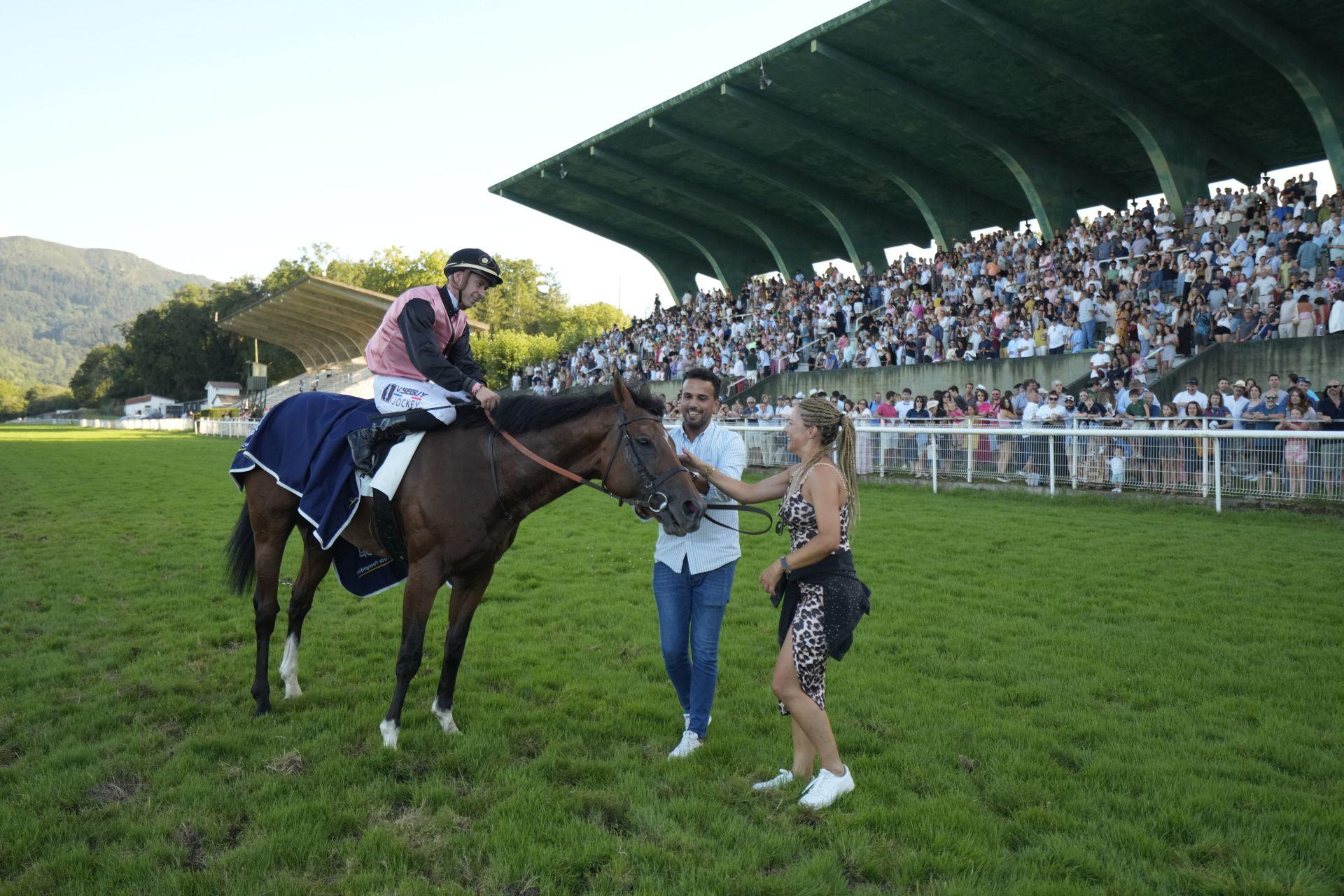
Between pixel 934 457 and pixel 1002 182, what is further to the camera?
pixel 1002 182

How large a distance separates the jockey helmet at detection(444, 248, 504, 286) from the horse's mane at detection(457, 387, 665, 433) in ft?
2.26

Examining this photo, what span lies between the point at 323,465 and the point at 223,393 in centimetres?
6741

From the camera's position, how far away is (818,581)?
3.54m

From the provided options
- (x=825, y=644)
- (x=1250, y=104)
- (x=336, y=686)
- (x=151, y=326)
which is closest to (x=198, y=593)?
(x=336, y=686)

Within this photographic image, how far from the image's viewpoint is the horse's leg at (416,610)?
13.8 ft

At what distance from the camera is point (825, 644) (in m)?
3.50

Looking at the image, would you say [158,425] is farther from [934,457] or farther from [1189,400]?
[1189,400]

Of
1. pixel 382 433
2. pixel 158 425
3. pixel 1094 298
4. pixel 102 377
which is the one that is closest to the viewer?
pixel 382 433

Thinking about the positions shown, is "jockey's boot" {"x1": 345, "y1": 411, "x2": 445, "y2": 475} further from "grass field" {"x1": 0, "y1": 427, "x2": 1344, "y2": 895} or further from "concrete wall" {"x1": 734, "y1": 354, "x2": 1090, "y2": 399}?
"concrete wall" {"x1": 734, "y1": 354, "x2": 1090, "y2": 399}

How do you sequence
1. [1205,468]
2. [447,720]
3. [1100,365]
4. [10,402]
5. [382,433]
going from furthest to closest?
[10,402] → [1100,365] → [1205,468] → [382,433] → [447,720]

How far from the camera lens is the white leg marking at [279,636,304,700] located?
16.0ft

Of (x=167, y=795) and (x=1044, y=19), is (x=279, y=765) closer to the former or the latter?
(x=167, y=795)

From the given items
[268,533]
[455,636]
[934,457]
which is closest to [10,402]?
[934,457]

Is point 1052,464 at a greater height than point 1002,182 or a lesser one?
lesser
